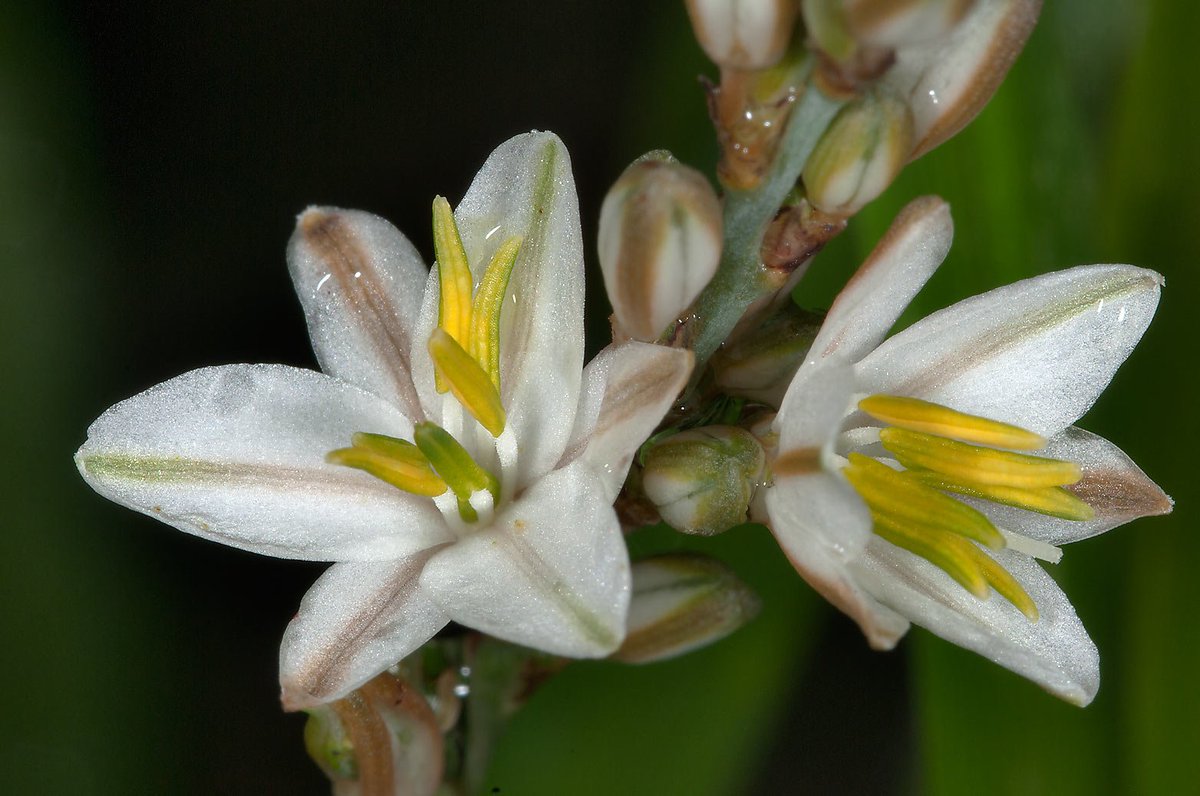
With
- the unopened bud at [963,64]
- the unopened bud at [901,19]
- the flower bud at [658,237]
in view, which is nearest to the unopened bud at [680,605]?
the flower bud at [658,237]

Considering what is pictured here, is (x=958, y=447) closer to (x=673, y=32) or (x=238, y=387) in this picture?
(x=238, y=387)

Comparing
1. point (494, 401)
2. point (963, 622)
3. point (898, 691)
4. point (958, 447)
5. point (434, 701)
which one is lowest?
point (898, 691)

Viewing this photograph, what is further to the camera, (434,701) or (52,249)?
(52,249)

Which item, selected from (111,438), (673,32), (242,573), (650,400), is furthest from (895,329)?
(242,573)

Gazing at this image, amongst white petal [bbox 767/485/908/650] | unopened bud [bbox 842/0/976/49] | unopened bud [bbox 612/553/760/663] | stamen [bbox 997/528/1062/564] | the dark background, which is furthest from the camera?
the dark background

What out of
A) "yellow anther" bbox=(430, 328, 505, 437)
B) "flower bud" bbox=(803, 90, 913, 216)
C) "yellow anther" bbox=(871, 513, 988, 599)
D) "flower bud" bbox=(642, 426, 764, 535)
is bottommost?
"yellow anther" bbox=(871, 513, 988, 599)

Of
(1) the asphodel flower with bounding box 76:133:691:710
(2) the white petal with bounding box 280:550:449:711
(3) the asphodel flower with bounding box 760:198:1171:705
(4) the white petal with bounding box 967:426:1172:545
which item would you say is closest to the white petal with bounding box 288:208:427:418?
(1) the asphodel flower with bounding box 76:133:691:710

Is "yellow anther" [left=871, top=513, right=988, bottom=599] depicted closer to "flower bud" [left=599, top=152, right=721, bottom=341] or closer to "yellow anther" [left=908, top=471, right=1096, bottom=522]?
"yellow anther" [left=908, top=471, right=1096, bottom=522]
